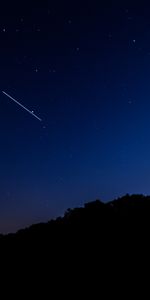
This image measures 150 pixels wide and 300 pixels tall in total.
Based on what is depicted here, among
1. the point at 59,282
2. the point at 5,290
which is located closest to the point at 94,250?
the point at 59,282

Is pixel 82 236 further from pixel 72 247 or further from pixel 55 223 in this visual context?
pixel 55 223

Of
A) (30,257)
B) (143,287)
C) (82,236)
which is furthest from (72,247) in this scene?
(143,287)

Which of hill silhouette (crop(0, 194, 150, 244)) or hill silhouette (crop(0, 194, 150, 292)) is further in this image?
hill silhouette (crop(0, 194, 150, 244))

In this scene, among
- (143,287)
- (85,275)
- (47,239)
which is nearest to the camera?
(143,287)

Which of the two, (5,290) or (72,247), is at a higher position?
(72,247)

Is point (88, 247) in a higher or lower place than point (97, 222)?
lower

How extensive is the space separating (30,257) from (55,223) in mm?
3377

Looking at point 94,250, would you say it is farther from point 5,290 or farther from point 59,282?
point 5,290

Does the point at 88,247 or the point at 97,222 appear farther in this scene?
the point at 97,222

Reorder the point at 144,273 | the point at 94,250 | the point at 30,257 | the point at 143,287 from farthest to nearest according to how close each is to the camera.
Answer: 1. the point at 30,257
2. the point at 94,250
3. the point at 144,273
4. the point at 143,287

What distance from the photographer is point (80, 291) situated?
12352 millimetres

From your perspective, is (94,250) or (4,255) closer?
(94,250)

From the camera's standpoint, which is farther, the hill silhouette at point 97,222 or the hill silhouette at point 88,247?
the hill silhouette at point 97,222

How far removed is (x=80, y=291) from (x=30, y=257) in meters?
4.37
